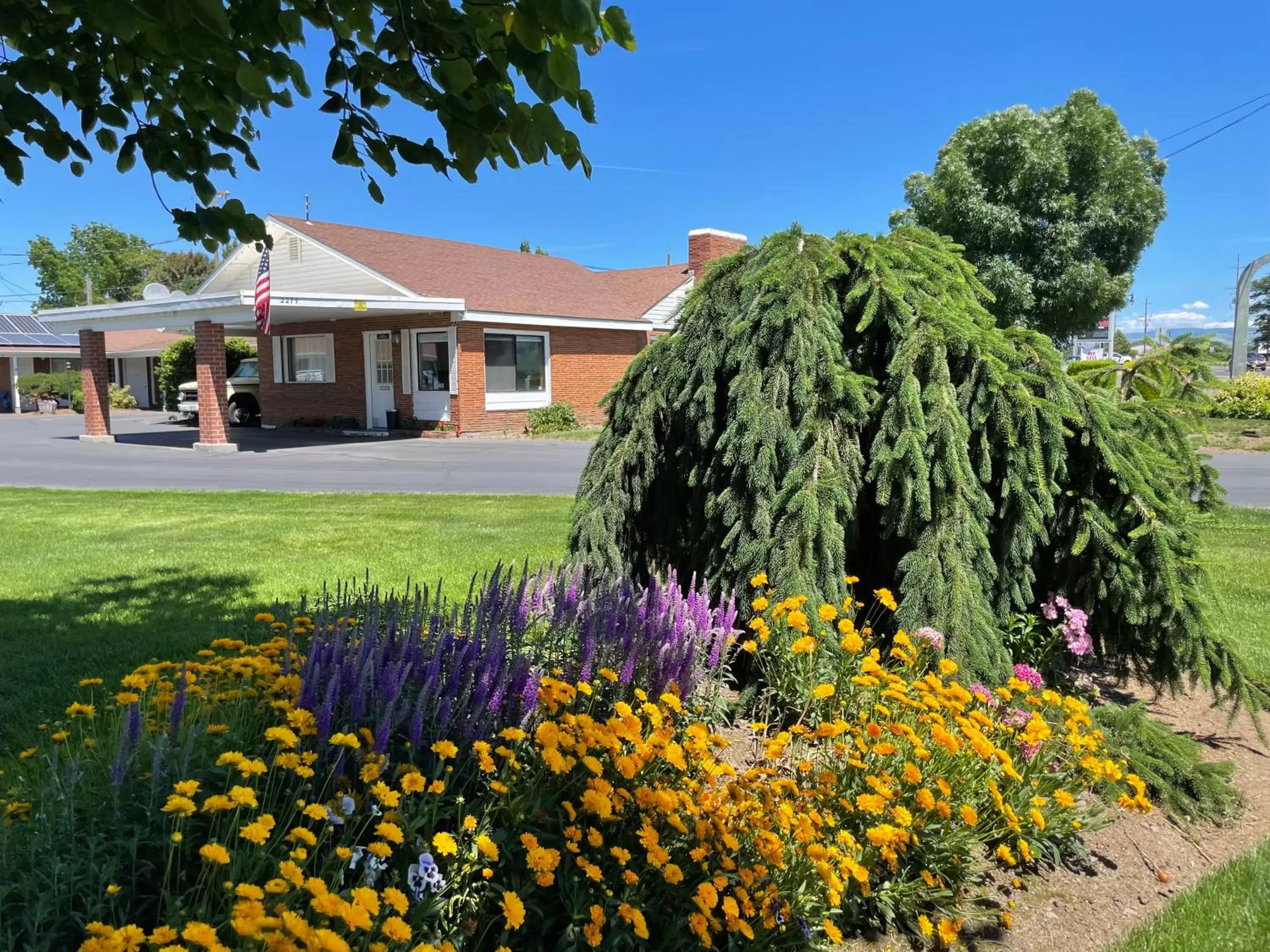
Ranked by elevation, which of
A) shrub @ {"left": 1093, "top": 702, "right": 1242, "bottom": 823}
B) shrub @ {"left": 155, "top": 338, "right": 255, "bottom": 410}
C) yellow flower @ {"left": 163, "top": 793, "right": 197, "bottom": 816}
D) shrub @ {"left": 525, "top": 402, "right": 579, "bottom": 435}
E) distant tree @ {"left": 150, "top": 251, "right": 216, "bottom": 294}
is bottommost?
shrub @ {"left": 1093, "top": 702, "right": 1242, "bottom": 823}

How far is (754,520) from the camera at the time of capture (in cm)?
375

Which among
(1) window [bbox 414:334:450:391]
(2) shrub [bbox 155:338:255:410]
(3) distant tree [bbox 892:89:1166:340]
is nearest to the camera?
(3) distant tree [bbox 892:89:1166:340]

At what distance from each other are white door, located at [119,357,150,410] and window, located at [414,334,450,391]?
27.7m

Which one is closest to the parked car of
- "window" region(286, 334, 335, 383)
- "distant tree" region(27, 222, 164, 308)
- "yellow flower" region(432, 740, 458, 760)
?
"window" region(286, 334, 335, 383)

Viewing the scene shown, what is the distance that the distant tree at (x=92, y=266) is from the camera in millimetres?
75250

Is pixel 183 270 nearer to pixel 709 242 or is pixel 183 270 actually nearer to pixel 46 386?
pixel 46 386

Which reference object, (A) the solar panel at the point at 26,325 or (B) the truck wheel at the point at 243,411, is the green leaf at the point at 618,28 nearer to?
(B) the truck wheel at the point at 243,411

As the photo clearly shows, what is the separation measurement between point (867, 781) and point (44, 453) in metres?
21.4

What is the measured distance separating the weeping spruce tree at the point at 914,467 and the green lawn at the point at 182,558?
2286 millimetres

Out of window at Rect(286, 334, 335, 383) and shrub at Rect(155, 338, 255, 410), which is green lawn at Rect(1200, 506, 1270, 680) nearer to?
window at Rect(286, 334, 335, 383)

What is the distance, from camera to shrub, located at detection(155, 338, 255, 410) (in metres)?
34.6

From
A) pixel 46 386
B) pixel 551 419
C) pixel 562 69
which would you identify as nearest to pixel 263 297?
pixel 551 419

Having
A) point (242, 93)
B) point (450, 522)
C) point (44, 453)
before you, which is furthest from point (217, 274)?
point (242, 93)

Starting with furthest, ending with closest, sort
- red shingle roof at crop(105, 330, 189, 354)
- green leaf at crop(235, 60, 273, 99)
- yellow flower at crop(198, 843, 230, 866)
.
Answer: red shingle roof at crop(105, 330, 189, 354), green leaf at crop(235, 60, 273, 99), yellow flower at crop(198, 843, 230, 866)
